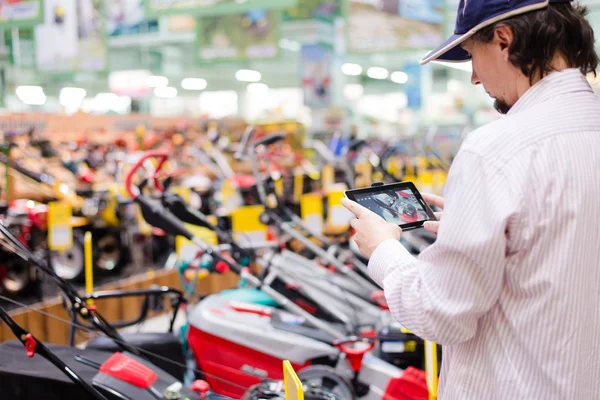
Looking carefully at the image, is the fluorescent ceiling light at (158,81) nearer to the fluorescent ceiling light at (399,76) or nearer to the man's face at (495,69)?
the fluorescent ceiling light at (399,76)

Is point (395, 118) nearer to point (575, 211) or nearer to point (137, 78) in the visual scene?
point (137, 78)

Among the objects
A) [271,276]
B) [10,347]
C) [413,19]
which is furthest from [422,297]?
[413,19]

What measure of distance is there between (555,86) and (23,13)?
24.6ft

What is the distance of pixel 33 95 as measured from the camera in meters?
25.7

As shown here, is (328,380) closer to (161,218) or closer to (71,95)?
(161,218)

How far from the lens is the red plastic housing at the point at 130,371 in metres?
2.34

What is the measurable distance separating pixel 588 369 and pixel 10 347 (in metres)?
2.07

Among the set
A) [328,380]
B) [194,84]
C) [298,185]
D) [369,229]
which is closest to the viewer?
[369,229]

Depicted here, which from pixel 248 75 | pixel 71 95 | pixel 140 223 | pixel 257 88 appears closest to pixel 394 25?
pixel 140 223

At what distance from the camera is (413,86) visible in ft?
44.5

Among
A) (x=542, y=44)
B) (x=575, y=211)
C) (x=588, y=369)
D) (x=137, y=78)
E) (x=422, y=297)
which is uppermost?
(x=542, y=44)

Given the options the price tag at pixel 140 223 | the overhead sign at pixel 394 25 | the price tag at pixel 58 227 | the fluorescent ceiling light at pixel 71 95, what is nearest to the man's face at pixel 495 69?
the price tag at pixel 58 227

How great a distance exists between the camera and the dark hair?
1.17m

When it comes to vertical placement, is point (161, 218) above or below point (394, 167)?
above
